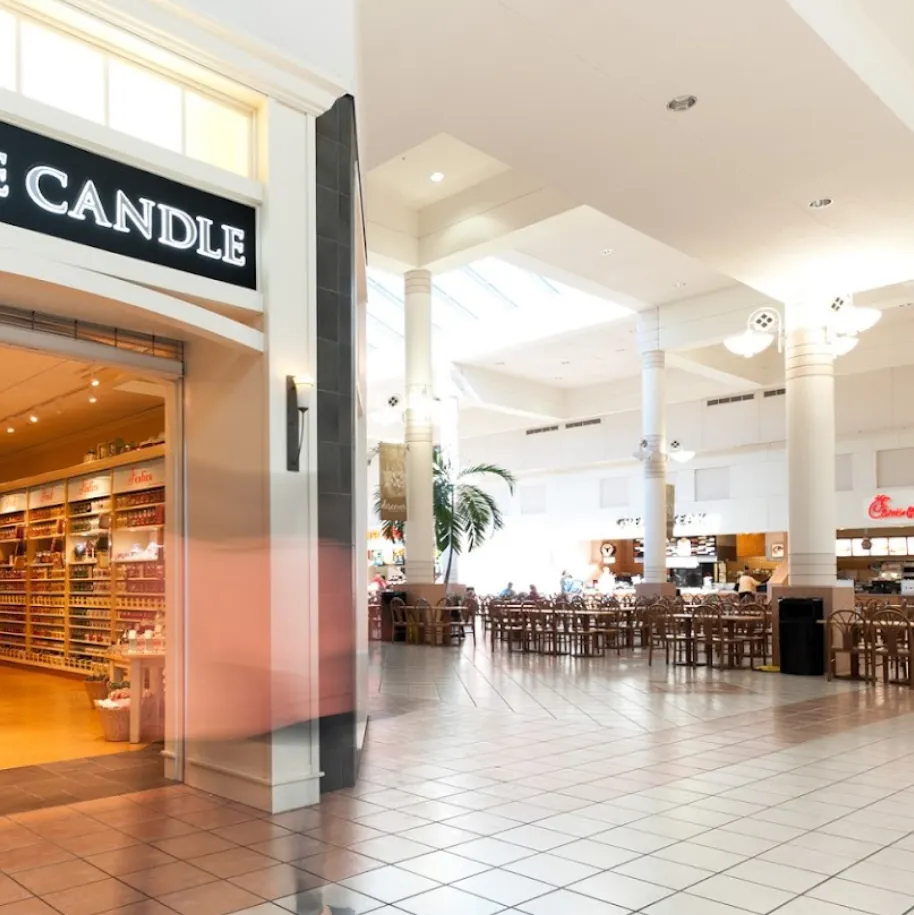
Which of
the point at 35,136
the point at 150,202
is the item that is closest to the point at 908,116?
the point at 150,202

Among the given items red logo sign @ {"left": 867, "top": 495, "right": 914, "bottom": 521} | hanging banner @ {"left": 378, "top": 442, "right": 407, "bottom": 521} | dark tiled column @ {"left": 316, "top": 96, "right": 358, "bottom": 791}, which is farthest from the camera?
red logo sign @ {"left": 867, "top": 495, "right": 914, "bottom": 521}

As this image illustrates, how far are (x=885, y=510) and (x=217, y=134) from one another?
17817 mm

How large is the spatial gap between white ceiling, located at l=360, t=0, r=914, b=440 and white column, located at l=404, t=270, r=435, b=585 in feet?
9.17

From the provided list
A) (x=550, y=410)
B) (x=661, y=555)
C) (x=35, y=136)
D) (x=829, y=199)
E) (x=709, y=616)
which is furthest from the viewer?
(x=550, y=410)

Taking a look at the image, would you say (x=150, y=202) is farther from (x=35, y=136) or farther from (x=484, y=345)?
(x=484, y=345)

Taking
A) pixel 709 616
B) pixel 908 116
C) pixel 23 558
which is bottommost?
pixel 709 616

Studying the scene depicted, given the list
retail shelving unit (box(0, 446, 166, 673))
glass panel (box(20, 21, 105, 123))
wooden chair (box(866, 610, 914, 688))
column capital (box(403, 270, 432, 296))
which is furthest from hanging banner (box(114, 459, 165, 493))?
wooden chair (box(866, 610, 914, 688))

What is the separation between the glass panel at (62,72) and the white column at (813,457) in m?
8.62

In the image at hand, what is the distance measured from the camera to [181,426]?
539 cm

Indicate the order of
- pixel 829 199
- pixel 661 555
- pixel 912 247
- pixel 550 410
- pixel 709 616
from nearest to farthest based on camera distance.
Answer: pixel 829 199
pixel 912 247
pixel 709 616
pixel 661 555
pixel 550 410

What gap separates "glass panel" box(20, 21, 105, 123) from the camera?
407 centimetres

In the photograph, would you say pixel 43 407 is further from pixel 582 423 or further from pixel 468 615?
pixel 582 423

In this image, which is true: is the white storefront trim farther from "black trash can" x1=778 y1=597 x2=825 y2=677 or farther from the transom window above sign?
"black trash can" x1=778 y1=597 x2=825 y2=677

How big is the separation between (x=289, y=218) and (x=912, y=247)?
24.2ft
